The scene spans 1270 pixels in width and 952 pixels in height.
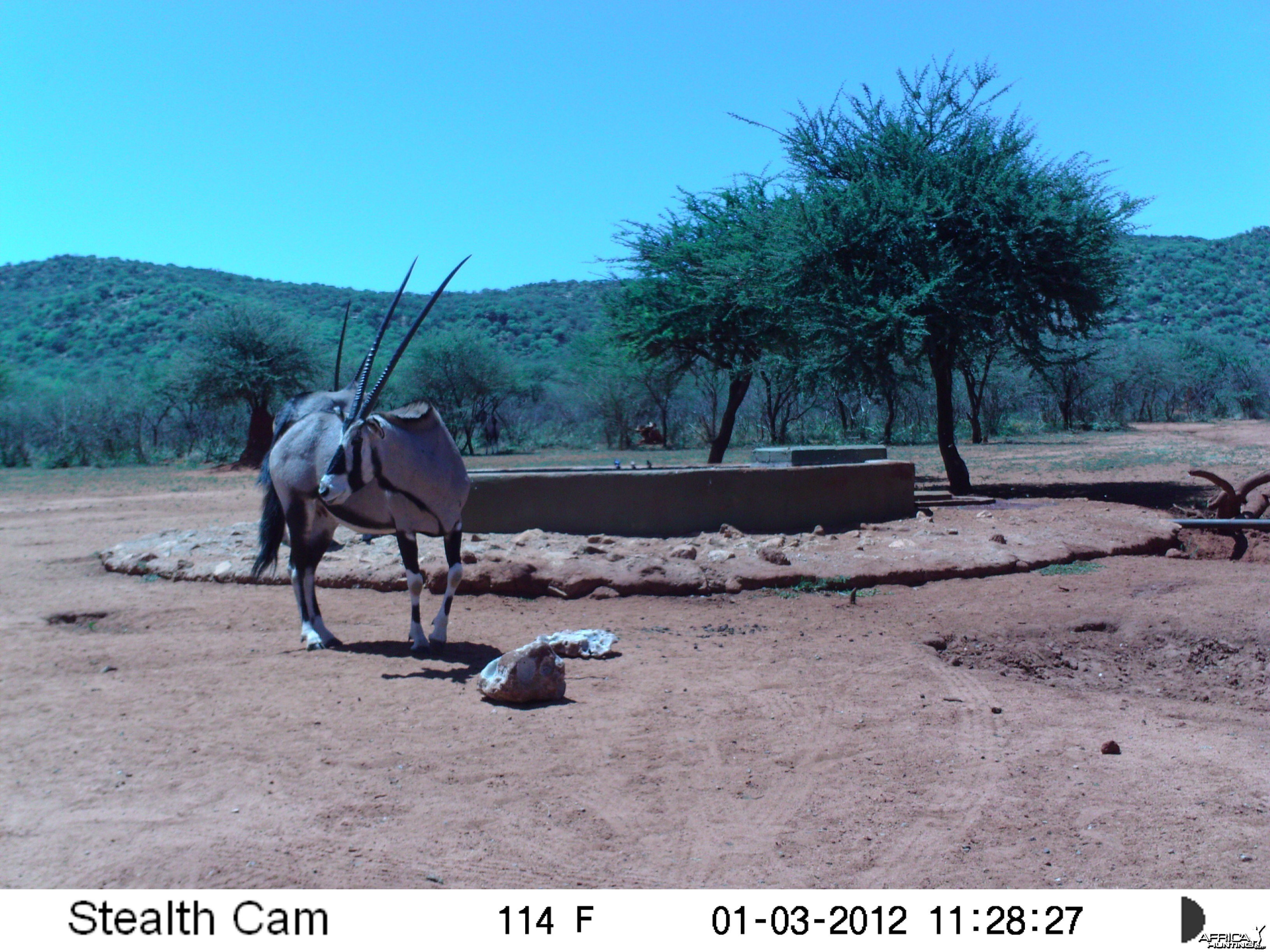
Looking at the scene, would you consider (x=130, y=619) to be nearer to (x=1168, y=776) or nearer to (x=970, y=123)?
(x=1168, y=776)

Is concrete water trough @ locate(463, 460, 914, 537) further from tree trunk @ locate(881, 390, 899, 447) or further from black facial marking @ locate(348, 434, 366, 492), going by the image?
tree trunk @ locate(881, 390, 899, 447)

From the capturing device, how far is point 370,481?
237 inches

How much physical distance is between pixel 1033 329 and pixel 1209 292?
2294 inches

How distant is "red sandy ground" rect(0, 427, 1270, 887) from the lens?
11.1ft

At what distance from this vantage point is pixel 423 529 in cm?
621

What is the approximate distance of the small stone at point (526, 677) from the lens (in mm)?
5129

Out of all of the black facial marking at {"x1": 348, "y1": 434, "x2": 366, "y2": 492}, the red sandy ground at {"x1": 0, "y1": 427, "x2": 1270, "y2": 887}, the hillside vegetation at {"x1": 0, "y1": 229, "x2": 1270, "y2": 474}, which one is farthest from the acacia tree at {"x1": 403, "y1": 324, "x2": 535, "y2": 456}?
the black facial marking at {"x1": 348, "y1": 434, "x2": 366, "y2": 492}

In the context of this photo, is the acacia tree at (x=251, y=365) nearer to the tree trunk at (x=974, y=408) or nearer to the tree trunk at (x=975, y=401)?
the tree trunk at (x=975, y=401)

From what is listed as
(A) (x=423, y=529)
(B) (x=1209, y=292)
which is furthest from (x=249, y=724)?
(B) (x=1209, y=292)

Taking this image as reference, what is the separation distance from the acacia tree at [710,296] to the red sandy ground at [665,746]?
33.8 ft

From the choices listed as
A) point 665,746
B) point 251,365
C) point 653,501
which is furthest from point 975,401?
point 665,746

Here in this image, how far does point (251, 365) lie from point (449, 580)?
2921cm

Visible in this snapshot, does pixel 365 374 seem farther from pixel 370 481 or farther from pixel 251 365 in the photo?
pixel 251 365
